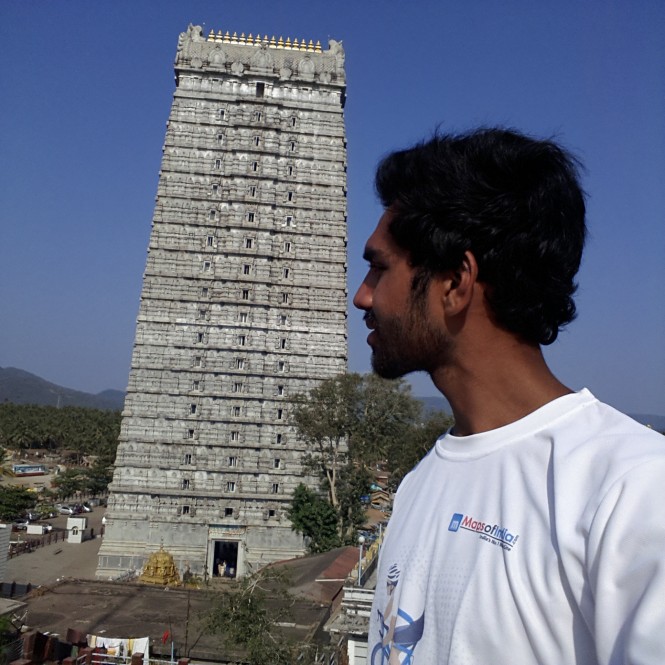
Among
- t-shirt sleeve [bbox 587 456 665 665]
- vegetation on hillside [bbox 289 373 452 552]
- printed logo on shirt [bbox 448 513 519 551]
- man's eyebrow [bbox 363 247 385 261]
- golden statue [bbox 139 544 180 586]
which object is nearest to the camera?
t-shirt sleeve [bbox 587 456 665 665]

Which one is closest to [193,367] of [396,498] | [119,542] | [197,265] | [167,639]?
[197,265]

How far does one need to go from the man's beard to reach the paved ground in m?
26.2

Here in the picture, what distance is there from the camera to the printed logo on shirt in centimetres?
136

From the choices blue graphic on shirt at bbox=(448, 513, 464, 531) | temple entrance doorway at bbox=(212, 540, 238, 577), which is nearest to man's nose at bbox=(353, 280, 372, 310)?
blue graphic on shirt at bbox=(448, 513, 464, 531)

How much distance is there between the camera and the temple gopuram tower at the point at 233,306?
1110 inches

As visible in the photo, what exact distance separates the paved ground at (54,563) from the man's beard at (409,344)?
26.2 m

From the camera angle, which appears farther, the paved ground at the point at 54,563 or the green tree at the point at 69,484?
the green tree at the point at 69,484

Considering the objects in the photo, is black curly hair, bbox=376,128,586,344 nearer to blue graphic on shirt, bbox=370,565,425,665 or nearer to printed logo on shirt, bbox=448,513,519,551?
printed logo on shirt, bbox=448,513,519,551

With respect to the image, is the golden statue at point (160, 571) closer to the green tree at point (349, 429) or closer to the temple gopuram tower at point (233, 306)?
the temple gopuram tower at point (233, 306)

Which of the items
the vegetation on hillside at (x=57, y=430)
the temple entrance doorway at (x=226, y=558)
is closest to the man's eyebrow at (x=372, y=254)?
the temple entrance doorway at (x=226, y=558)

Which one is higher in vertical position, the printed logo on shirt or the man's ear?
the man's ear

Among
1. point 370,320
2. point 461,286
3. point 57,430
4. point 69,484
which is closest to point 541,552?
point 461,286

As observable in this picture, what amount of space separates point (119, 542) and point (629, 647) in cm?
2884

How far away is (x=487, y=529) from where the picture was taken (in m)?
1.42
